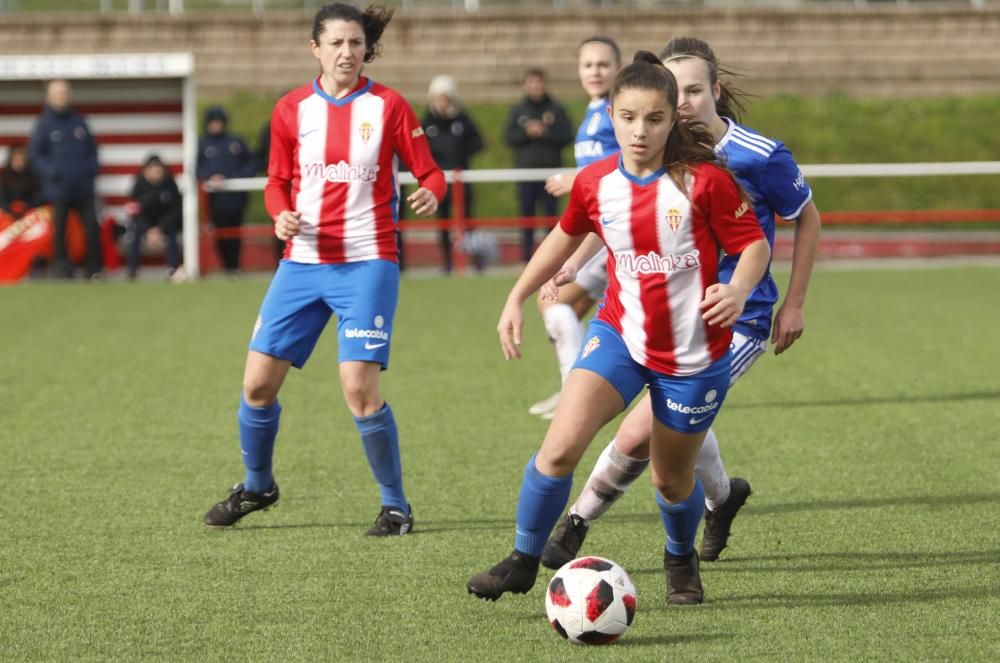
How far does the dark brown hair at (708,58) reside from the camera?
16.2 ft

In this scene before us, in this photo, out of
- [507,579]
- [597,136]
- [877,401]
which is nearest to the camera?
[507,579]

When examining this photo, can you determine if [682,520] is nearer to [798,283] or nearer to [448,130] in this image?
[798,283]

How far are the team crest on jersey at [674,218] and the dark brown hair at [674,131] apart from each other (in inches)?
2.6

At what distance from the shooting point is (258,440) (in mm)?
5840

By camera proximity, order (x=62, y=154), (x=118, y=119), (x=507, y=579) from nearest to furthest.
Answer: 1. (x=507, y=579)
2. (x=62, y=154)
3. (x=118, y=119)

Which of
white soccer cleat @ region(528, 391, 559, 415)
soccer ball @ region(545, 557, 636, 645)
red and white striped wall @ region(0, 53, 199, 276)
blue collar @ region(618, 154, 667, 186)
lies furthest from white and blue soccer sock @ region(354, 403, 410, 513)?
red and white striped wall @ region(0, 53, 199, 276)

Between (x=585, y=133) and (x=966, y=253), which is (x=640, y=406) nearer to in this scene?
(x=585, y=133)

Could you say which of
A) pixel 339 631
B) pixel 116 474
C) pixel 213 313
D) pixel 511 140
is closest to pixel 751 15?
pixel 511 140

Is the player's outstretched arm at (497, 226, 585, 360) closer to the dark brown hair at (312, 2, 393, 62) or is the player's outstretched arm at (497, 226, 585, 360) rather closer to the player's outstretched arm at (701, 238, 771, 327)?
the player's outstretched arm at (701, 238, 771, 327)

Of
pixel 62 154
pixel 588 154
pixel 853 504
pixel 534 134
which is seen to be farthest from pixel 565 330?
pixel 62 154

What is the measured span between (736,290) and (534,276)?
0.62m

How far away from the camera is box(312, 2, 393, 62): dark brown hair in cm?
559

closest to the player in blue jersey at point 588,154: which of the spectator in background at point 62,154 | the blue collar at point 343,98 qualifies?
the blue collar at point 343,98

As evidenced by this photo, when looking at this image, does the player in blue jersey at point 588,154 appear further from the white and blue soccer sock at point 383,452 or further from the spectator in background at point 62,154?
the spectator in background at point 62,154
